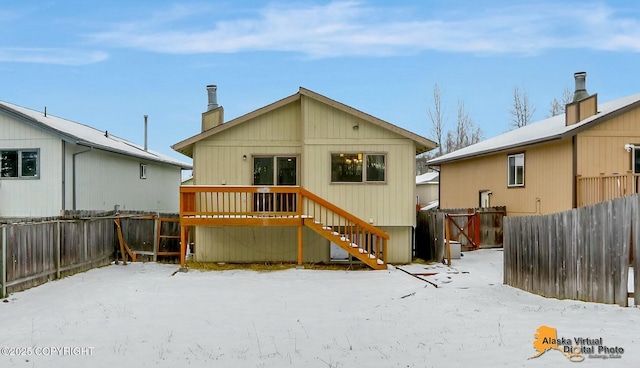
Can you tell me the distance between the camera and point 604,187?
13305 millimetres

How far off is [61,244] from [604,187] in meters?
14.7

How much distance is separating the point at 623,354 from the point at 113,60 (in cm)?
3166

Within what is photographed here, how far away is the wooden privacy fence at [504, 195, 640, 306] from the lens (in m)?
6.96

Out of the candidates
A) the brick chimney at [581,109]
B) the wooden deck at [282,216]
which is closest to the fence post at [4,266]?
the wooden deck at [282,216]

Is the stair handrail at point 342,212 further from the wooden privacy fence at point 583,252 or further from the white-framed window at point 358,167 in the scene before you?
the wooden privacy fence at point 583,252

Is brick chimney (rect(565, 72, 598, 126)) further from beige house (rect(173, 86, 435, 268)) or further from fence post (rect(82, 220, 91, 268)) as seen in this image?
fence post (rect(82, 220, 91, 268))

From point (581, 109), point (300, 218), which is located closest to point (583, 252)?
point (300, 218)

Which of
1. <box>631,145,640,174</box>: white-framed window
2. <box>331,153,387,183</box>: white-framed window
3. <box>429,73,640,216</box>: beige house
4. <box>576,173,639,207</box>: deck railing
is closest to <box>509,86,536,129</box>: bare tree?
<box>429,73,640,216</box>: beige house

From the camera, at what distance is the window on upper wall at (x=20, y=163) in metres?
14.9

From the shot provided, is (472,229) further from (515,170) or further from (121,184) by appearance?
(121,184)

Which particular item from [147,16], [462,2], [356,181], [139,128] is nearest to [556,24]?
[462,2]

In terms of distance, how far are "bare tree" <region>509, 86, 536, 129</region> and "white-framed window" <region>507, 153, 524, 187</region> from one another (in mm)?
26280

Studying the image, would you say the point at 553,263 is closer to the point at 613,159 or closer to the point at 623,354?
the point at 623,354

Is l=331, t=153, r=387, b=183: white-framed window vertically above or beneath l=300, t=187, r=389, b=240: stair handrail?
above
